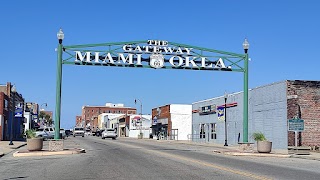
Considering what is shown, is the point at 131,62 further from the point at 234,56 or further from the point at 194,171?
the point at 194,171

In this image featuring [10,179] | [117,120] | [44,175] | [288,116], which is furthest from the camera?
[117,120]

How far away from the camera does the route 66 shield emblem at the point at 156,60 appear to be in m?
30.4

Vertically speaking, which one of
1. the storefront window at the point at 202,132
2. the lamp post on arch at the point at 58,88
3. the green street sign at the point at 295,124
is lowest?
the storefront window at the point at 202,132

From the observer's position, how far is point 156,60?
30359 millimetres

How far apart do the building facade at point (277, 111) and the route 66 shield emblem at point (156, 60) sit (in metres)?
13.3

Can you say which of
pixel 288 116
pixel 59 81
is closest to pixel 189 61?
pixel 59 81

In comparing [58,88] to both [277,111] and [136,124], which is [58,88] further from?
A: [136,124]

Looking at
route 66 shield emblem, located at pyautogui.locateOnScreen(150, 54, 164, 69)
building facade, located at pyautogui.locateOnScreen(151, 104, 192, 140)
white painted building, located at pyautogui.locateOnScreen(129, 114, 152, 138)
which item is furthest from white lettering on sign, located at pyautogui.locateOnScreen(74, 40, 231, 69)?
white painted building, located at pyautogui.locateOnScreen(129, 114, 152, 138)

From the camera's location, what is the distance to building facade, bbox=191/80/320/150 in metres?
37.4

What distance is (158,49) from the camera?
30.7 meters

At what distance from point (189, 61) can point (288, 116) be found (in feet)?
39.8

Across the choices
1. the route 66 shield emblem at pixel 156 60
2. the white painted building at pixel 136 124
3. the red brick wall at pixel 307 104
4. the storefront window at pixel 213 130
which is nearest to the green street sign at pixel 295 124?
the red brick wall at pixel 307 104

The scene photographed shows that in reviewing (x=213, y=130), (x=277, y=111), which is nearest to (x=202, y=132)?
(x=213, y=130)

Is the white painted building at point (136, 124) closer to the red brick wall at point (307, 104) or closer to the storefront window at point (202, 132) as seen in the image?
the storefront window at point (202, 132)
